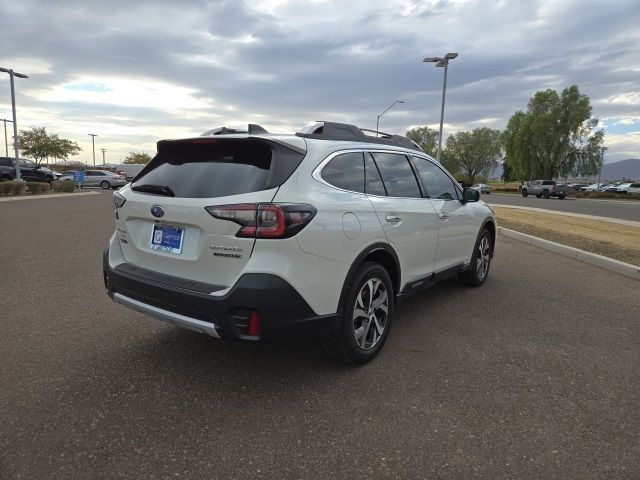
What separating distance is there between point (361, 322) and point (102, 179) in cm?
4168

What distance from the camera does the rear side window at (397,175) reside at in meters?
3.83

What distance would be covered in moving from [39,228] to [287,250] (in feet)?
33.6

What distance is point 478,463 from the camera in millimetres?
2346

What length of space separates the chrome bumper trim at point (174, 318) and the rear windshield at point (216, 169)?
79cm

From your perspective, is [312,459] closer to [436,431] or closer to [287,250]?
[436,431]

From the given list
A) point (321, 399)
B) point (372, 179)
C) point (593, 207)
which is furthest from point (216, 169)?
point (593, 207)

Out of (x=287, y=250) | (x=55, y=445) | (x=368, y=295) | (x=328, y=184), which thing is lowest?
(x=55, y=445)

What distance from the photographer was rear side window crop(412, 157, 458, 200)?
4492mm

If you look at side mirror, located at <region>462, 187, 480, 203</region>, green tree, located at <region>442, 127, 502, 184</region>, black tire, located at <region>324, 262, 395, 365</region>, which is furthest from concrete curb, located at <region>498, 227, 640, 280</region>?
green tree, located at <region>442, 127, 502, 184</region>

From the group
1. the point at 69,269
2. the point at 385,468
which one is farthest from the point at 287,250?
the point at 69,269

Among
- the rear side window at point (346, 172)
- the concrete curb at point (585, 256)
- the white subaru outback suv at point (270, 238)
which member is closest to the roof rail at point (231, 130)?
the white subaru outback suv at point (270, 238)

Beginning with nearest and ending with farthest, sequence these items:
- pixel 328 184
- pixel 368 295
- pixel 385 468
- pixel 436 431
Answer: pixel 385 468, pixel 436 431, pixel 328 184, pixel 368 295

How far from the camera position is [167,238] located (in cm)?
304

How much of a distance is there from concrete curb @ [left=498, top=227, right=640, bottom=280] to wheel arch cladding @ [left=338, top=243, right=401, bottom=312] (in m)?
4.85
